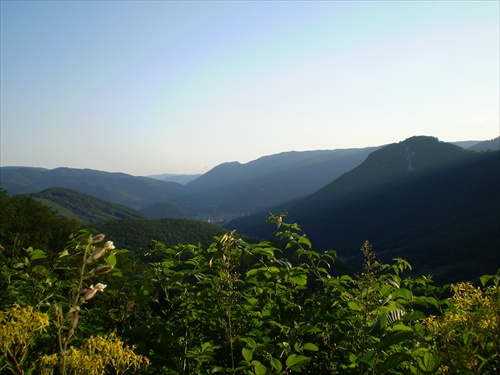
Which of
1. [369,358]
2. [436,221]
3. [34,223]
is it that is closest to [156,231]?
[34,223]

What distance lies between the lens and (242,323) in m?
3.17

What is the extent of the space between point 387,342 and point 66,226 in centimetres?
5750

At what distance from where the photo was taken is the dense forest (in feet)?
6.46

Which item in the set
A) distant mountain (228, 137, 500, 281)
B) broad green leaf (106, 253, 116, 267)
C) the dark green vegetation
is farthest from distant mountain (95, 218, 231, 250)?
broad green leaf (106, 253, 116, 267)

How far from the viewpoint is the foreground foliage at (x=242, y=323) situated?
6.49 feet

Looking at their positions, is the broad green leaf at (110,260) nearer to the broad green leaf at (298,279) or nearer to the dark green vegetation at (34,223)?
the broad green leaf at (298,279)

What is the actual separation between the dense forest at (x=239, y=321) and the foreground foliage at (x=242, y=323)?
1 cm

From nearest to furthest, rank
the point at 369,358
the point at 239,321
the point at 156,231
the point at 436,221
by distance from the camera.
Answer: the point at 369,358 < the point at 239,321 < the point at 156,231 < the point at 436,221

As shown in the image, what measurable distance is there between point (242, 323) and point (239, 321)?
15 cm

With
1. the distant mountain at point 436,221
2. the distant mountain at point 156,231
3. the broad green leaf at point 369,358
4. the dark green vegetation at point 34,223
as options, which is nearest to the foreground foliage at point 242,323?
the broad green leaf at point 369,358

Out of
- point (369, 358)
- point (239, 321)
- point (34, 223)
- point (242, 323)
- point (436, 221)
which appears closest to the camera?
point (369, 358)

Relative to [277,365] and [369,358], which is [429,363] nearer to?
[369,358]

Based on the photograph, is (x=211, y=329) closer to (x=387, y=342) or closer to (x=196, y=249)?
(x=196, y=249)

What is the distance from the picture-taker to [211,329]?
11.0ft
